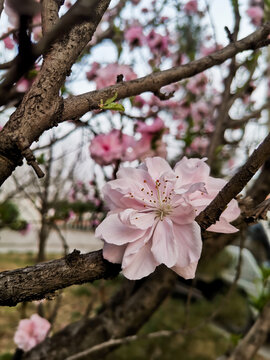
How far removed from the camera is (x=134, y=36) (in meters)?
3.22

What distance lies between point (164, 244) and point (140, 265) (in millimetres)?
67

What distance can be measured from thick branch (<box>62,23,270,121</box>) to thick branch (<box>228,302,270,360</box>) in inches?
60.9

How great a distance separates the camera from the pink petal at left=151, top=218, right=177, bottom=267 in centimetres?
77

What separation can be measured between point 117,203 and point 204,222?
0.21 metres

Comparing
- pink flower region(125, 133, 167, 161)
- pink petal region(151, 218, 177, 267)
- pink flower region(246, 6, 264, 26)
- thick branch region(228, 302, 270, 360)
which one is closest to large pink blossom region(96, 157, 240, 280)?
pink petal region(151, 218, 177, 267)

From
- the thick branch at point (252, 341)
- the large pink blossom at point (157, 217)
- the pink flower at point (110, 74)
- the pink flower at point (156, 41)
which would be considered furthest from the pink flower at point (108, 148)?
the pink flower at point (156, 41)

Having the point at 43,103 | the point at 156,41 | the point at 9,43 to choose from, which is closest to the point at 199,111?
Answer: the point at 156,41

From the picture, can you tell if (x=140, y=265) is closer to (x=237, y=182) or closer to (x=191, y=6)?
(x=237, y=182)

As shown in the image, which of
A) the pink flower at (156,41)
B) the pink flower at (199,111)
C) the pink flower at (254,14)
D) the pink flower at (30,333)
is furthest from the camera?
the pink flower at (199,111)

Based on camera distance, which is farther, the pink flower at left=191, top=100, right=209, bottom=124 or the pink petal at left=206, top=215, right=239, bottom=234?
the pink flower at left=191, top=100, right=209, bottom=124

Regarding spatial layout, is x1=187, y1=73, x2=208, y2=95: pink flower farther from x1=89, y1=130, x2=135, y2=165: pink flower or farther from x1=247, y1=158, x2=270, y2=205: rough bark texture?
x1=89, y1=130, x2=135, y2=165: pink flower

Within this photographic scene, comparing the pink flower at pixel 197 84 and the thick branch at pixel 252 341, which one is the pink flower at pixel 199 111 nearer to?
the pink flower at pixel 197 84

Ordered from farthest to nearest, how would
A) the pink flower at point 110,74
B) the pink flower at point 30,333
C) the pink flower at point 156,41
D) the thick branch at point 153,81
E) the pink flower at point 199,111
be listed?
the pink flower at point 199,111, the pink flower at point 156,41, the pink flower at point 110,74, the pink flower at point 30,333, the thick branch at point 153,81

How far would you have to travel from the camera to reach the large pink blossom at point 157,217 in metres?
0.78
